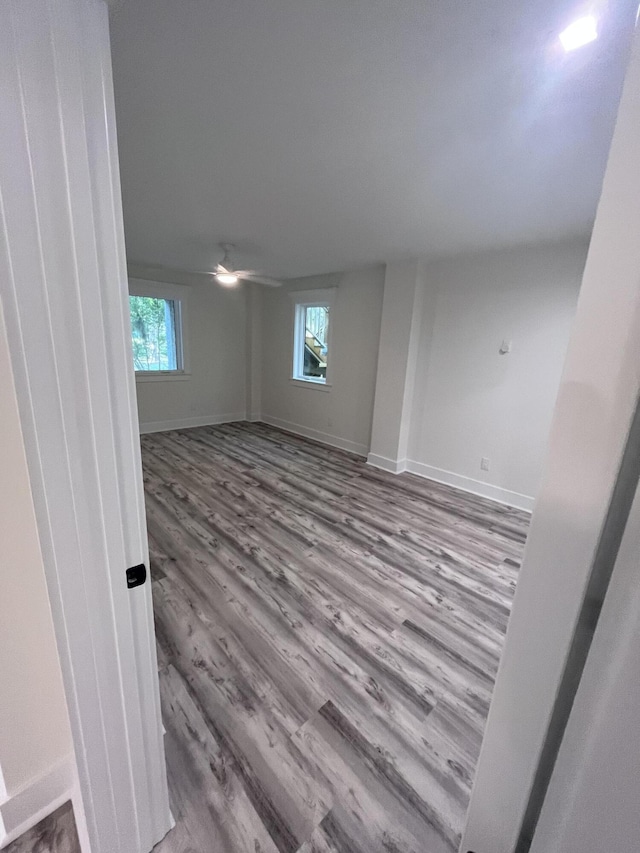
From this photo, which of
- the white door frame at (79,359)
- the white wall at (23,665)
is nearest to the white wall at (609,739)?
the white door frame at (79,359)

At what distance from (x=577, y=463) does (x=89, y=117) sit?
0.87m

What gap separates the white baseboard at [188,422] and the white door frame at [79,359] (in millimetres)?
4608

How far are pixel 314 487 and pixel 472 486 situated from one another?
167 cm

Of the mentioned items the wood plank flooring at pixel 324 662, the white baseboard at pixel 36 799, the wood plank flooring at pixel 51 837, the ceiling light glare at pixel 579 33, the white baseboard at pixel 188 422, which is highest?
the ceiling light glare at pixel 579 33

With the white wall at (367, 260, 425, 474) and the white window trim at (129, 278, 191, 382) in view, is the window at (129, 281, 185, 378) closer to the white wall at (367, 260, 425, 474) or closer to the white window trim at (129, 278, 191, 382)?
the white window trim at (129, 278, 191, 382)

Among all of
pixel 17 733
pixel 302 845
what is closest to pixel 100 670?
pixel 17 733

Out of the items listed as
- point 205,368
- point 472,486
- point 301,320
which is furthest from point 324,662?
point 205,368

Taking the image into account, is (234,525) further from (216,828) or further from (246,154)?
(246,154)

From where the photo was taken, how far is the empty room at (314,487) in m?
0.36

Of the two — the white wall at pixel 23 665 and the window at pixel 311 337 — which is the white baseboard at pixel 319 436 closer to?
the window at pixel 311 337

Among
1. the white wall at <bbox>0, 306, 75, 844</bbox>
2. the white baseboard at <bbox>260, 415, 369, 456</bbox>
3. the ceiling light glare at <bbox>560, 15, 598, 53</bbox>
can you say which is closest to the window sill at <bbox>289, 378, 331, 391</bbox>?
the white baseboard at <bbox>260, 415, 369, 456</bbox>

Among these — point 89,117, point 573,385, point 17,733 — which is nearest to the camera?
point 573,385

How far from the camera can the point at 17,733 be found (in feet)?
3.04

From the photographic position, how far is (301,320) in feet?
17.1
